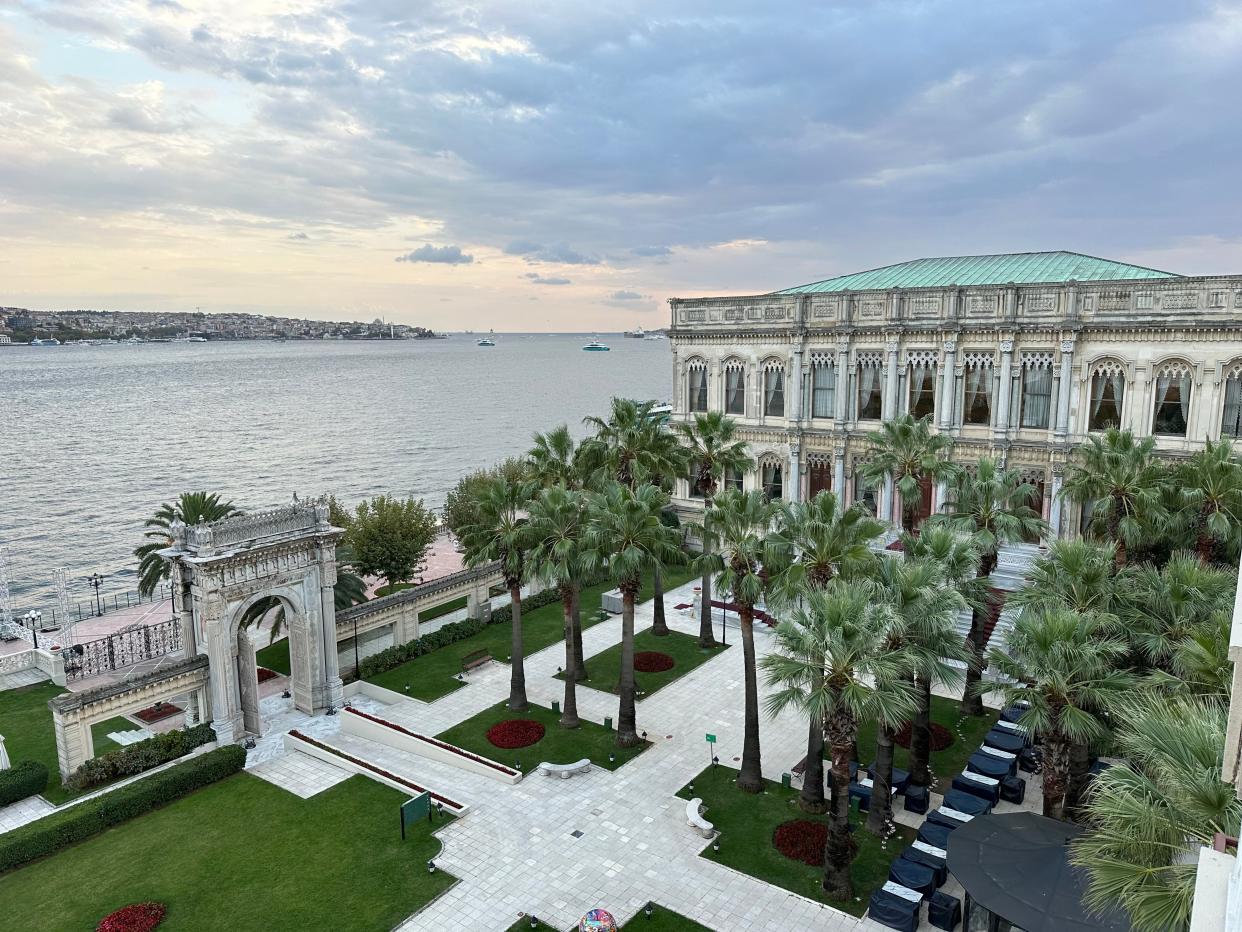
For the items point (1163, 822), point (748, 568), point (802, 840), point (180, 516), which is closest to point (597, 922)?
point (802, 840)

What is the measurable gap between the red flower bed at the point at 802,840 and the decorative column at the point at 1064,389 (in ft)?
71.4

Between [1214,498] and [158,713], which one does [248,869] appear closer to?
[158,713]

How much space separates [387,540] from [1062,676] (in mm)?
29980

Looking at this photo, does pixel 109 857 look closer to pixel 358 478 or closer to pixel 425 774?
pixel 425 774

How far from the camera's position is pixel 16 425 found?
115 m

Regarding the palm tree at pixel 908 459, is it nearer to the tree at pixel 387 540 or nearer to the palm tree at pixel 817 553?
the palm tree at pixel 817 553

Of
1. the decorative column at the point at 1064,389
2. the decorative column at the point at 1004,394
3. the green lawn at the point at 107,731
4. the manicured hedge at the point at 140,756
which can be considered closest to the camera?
the manicured hedge at the point at 140,756

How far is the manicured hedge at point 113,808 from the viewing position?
2000cm

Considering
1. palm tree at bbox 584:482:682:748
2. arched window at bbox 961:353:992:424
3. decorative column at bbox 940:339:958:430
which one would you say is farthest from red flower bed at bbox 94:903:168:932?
arched window at bbox 961:353:992:424

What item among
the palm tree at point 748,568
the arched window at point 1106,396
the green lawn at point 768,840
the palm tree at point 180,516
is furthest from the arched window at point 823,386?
the palm tree at point 180,516

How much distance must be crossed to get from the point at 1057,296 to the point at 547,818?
2886 cm

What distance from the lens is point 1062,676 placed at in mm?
16391

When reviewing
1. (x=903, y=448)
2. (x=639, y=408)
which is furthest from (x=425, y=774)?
(x=903, y=448)

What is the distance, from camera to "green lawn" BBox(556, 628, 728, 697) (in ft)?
97.9
